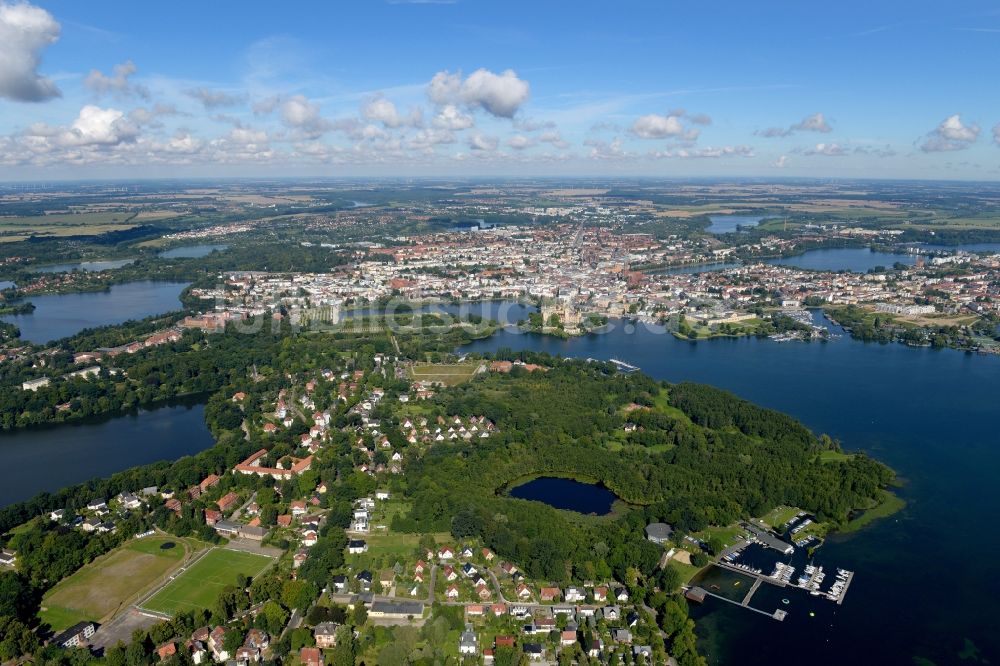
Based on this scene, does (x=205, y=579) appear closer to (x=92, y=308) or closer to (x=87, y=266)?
(x=92, y=308)

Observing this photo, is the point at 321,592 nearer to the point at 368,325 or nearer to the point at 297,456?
the point at 297,456

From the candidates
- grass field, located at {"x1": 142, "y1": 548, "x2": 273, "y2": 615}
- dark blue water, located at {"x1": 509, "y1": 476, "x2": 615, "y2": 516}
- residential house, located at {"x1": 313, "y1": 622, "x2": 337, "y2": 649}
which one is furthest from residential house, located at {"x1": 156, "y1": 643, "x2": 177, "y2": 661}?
dark blue water, located at {"x1": 509, "y1": 476, "x2": 615, "y2": 516}

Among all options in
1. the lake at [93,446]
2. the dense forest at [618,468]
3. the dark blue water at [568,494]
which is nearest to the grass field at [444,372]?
the dense forest at [618,468]

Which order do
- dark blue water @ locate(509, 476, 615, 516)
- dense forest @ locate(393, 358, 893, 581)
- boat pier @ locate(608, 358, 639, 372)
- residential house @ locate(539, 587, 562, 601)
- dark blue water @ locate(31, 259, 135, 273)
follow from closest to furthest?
residential house @ locate(539, 587, 562, 601) → dense forest @ locate(393, 358, 893, 581) → dark blue water @ locate(509, 476, 615, 516) → boat pier @ locate(608, 358, 639, 372) → dark blue water @ locate(31, 259, 135, 273)

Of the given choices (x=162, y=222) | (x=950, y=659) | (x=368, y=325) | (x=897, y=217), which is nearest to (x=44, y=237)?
(x=162, y=222)

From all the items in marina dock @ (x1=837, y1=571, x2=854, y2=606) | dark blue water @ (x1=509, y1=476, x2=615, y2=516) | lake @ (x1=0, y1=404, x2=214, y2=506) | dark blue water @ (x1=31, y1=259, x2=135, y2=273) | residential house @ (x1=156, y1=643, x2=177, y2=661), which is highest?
dark blue water @ (x1=31, y1=259, x2=135, y2=273)

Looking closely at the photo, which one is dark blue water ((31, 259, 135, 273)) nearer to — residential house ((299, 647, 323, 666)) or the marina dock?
residential house ((299, 647, 323, 666))
